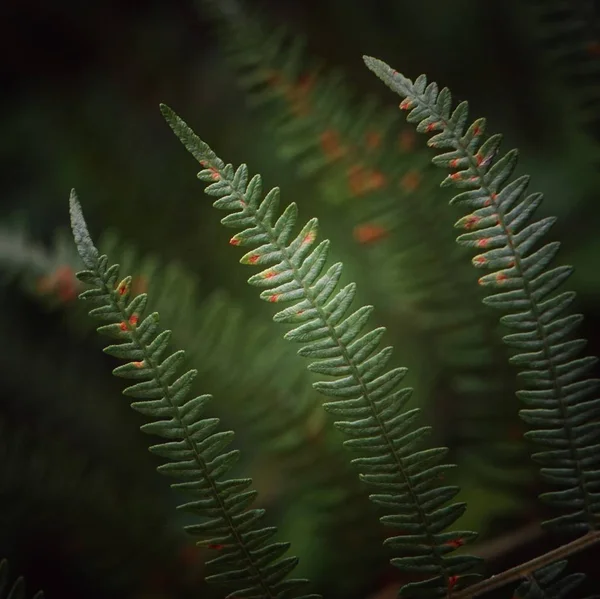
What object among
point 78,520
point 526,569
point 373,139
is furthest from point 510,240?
point 78,520

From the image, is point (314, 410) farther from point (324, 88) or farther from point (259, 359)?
point (324, 88)

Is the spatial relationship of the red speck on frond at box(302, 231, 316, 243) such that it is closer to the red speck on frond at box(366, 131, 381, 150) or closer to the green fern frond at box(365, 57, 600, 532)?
the green fern frond at box(365, 57, 600, 532)

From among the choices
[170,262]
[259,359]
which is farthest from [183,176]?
[259,359]

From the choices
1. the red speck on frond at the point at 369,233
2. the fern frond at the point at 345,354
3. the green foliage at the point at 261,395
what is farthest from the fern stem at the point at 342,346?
the red speck on frond at the point at 369,233

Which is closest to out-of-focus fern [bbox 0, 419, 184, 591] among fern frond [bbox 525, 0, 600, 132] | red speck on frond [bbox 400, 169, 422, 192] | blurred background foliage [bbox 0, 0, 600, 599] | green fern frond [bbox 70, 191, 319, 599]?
blurred background foliage [bbox 0, 0, 600, 599]

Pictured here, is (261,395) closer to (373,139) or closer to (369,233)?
(369,233)

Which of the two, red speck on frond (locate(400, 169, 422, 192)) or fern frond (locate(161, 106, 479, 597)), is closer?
fern frond (locate(161, 106, 479, 597))
